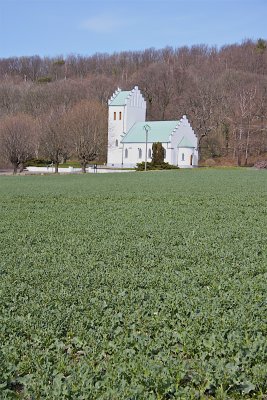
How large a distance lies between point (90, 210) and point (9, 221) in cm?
394

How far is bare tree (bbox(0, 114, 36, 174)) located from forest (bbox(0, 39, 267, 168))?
0.15m

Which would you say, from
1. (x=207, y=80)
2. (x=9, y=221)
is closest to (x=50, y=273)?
(x=9, y=221)

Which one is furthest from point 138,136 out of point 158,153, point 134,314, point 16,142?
point 134,314

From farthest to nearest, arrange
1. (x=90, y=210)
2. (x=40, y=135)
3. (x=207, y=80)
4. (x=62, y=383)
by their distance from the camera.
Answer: (x=207, y=80) → (x=40, y=135) → (x=90, y=210) → (x=62, y=383)

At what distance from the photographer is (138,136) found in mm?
86312

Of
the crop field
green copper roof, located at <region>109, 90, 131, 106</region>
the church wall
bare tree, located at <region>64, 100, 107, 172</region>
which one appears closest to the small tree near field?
bare tree, located at <region>64, 100, 107, 172</region>

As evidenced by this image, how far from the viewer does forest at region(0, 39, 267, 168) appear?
75.7 metres

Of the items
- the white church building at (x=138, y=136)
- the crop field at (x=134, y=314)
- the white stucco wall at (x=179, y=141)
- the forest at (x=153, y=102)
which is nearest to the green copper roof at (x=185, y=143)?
the white church building at (x=138, y=136)

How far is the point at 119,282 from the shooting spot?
26.0ft

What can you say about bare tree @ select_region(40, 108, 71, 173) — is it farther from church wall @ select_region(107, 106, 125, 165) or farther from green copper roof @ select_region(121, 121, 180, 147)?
green copper roof @ select_region(121, 121, 180, 147)

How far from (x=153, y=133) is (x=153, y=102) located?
81.0 feet

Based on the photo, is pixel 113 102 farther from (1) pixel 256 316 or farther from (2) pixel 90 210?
(1) pixel 256 316

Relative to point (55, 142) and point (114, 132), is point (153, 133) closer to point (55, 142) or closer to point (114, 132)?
point (114, 132)

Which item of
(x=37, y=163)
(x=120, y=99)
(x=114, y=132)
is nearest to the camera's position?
(x=37, y=163)
